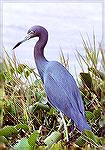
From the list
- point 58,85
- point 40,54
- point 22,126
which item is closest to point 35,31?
point 40,54

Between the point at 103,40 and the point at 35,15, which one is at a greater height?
the point at 35,15

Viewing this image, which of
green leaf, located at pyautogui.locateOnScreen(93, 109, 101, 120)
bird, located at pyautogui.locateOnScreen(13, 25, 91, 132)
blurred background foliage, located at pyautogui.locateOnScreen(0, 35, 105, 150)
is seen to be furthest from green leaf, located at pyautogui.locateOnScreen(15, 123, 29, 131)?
green leaf, located at pyautogui.locateOnScreen(93, 109, 101, 120)

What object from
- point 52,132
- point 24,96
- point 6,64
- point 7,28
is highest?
point 7,28

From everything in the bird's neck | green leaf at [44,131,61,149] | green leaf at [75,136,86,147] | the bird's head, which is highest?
the bird's head

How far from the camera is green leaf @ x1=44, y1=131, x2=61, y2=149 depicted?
1072mm

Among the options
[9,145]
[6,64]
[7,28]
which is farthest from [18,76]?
[9,145]

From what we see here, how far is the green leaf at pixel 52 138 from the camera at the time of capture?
42.2 inches

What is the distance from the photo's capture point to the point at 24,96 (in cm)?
130

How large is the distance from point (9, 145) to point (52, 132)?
0.14 meters

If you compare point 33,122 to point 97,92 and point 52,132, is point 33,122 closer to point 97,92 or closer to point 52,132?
point 52,132

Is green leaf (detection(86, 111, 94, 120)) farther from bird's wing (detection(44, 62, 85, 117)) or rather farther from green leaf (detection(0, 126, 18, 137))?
green leaf (detection(0, 126, 18, 137))

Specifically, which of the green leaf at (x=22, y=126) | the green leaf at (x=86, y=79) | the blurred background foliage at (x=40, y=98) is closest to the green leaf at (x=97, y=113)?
the blurred background foliage at (x=40, y=98)

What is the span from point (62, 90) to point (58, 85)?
0.02m

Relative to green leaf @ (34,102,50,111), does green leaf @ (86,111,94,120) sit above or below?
below
